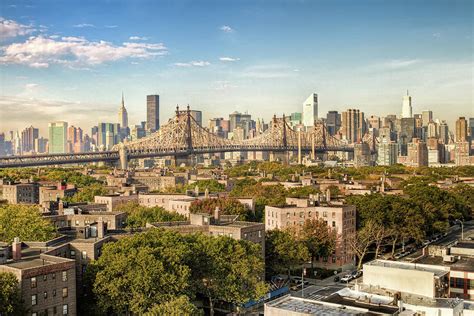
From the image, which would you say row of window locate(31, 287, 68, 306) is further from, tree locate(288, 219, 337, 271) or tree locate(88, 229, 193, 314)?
tree locate(288, 219, 337, 271)

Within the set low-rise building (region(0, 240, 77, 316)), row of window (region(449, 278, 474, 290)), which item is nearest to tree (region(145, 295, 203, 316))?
low-rise building (region(0, 240, 77, 316))

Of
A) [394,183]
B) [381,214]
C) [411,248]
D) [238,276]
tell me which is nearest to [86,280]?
[238,276]

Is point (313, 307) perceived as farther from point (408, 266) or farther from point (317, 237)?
point (317, 237)

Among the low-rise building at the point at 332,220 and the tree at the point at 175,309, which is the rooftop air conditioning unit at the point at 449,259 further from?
the tree at the point at 175,309

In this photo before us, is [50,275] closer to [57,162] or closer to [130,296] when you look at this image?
[130,296]

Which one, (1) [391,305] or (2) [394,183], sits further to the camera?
Result: (2) [394,183]

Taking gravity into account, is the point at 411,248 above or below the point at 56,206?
below

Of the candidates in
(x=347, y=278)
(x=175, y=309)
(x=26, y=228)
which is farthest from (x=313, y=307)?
(x=26, y=228)
